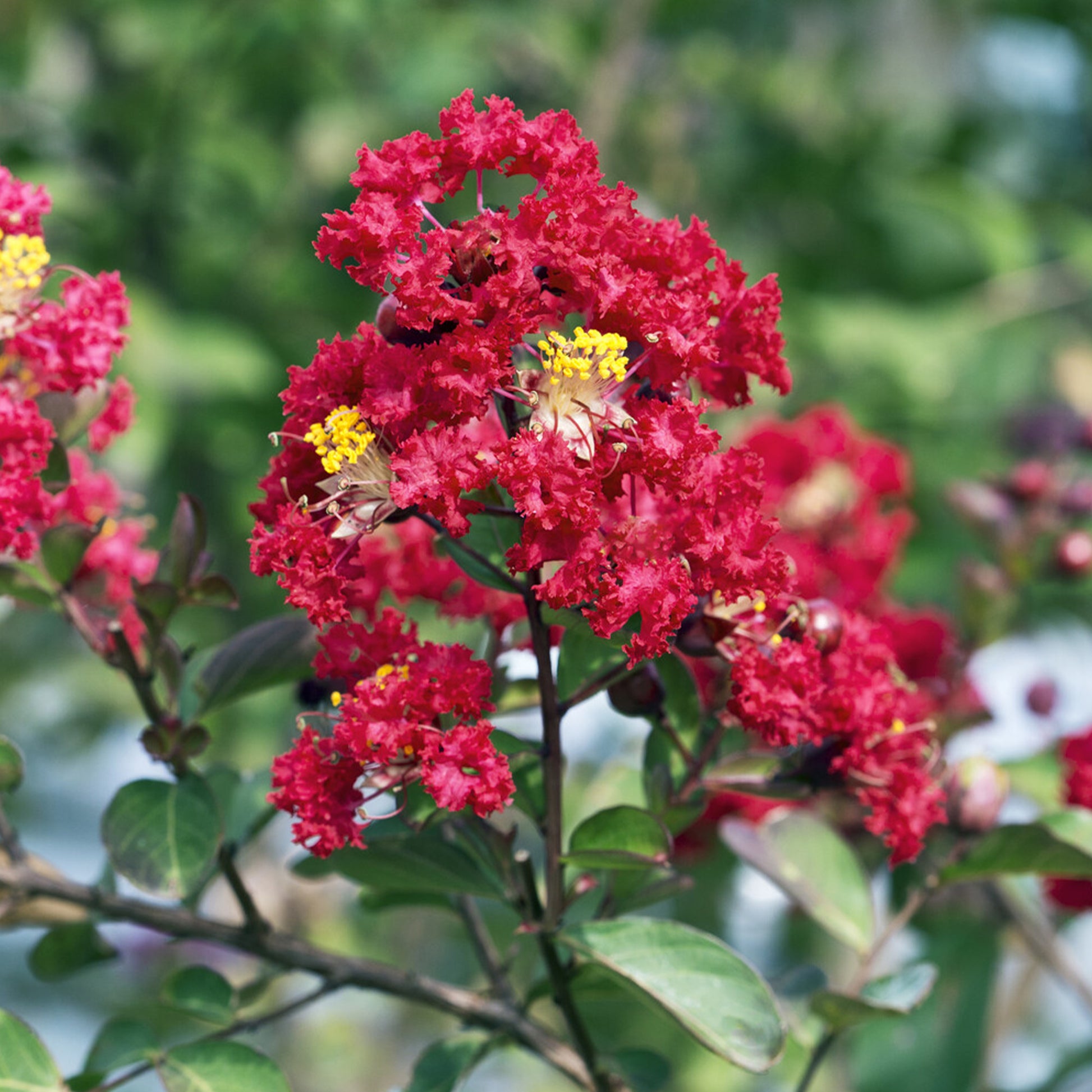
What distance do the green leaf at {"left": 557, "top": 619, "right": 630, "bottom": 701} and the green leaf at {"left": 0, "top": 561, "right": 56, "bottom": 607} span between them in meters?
0.31

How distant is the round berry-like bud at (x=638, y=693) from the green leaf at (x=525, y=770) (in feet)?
0.18

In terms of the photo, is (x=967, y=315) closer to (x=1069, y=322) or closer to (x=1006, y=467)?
(x=1069, y=322)

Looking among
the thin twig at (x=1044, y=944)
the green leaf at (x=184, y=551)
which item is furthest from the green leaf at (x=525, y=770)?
the thin twig at (x=1044, y=944)

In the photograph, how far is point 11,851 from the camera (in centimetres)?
76

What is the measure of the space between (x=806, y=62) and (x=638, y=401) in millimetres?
3174

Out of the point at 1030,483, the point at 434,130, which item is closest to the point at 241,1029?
the point at 1030,483

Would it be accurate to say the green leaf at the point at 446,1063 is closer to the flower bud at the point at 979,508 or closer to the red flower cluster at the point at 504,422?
the red flower cluster at the point at 504,422

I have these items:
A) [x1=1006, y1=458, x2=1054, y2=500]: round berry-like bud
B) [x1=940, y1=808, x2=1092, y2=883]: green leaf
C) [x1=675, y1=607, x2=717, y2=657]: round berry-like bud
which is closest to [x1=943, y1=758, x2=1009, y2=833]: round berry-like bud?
[x1=940, y1=808, x2=1092, y2=883]: green leaf

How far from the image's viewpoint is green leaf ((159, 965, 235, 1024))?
78 cm

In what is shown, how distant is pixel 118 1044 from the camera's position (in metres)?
0.79

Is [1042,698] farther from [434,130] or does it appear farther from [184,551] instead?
[434,130]

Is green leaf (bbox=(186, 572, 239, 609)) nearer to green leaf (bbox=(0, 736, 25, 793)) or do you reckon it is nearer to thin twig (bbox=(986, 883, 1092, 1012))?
green leaf (bbox=(0, 736, 25, 793))

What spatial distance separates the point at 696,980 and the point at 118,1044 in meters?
0.36

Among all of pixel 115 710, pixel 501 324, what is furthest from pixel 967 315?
pixel 501 324
